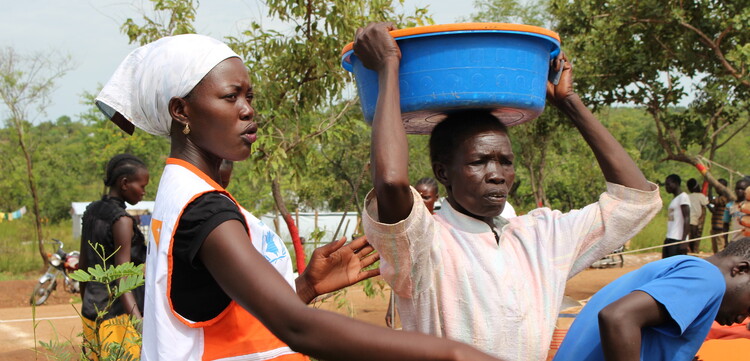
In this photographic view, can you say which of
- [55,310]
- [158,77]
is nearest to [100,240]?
[158,77]

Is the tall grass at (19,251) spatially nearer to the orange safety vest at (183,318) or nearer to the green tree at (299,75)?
the green tree at (299,75)

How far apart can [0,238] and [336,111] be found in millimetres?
14503

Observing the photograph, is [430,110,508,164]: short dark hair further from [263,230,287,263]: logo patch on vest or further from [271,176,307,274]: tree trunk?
[271,176,307,274]: tree trunk

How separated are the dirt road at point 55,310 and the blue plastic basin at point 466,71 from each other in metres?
3.71

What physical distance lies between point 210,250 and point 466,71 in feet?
2.51

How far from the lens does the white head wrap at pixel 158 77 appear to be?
1490mm

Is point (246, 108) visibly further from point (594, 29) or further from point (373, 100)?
point (594, 29)

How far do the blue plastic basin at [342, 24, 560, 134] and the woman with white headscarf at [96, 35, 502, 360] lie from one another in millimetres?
401

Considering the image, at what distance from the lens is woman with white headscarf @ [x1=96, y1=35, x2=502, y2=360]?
43.0 inches

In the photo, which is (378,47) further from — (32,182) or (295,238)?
(32,182)

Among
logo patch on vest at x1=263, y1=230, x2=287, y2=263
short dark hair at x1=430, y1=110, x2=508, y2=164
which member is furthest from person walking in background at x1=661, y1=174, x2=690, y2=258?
logo patch on vest at x1=263, y1=230, x2=287, y2=263

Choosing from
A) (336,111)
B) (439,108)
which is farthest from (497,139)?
(336,111)

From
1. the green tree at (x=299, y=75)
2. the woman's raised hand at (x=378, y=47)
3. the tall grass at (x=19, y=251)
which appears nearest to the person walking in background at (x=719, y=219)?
the green tree at (x=299, y=75)

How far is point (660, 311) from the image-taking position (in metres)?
1.92
